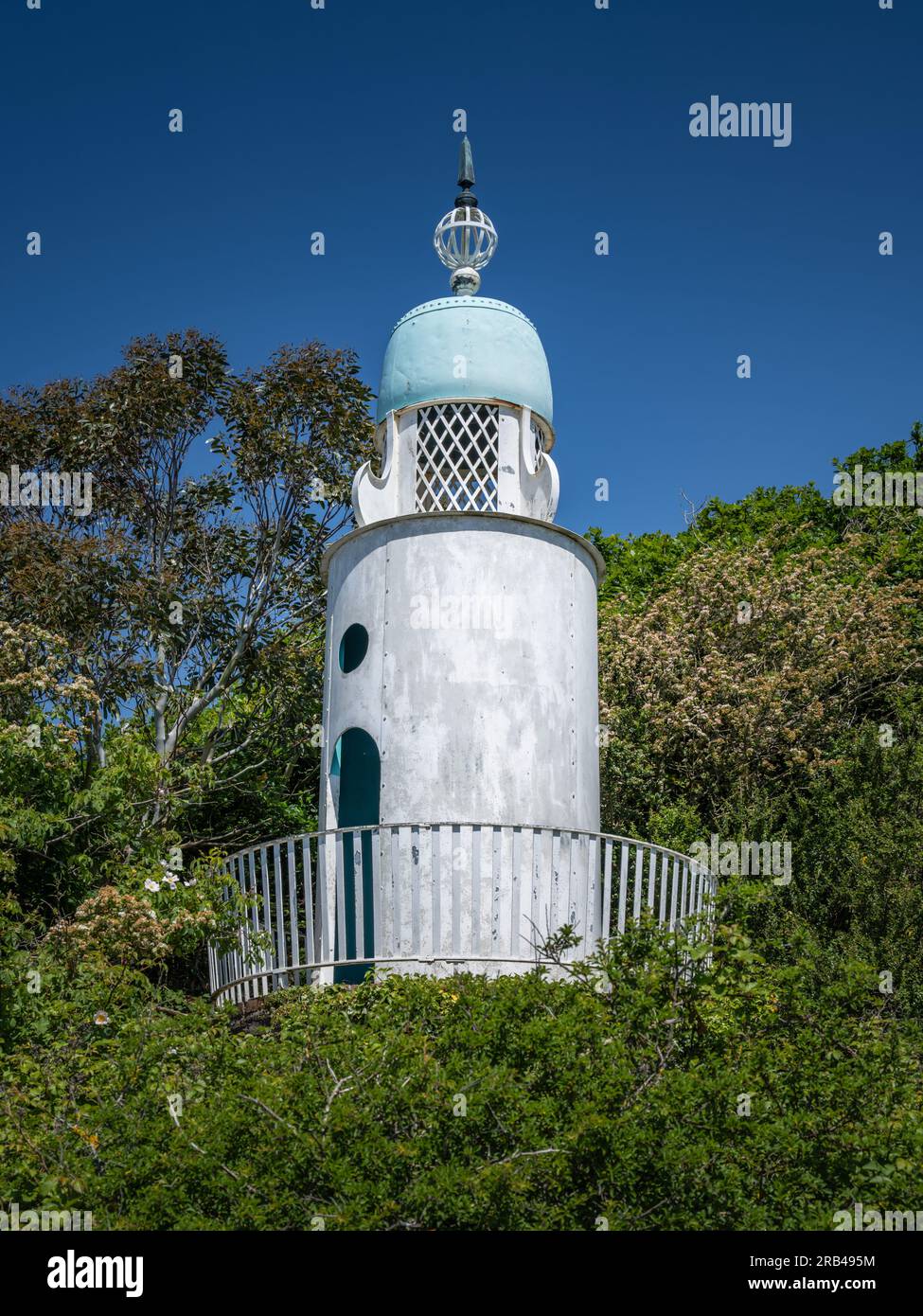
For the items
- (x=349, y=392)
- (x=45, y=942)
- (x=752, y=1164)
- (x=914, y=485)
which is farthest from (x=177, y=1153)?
(x=914, y=485)

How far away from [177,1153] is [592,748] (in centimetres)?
651

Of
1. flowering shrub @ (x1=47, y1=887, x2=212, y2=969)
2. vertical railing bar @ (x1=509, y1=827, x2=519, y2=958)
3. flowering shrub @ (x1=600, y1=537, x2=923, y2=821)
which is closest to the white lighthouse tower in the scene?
vertical railing bar @ (x1=509, y1=827, x2=519, y2=958)

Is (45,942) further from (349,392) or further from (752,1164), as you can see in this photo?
→ (349,392)

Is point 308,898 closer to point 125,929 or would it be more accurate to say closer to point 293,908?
point 293,908

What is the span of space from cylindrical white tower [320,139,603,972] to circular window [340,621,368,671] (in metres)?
0.02

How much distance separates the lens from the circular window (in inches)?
460

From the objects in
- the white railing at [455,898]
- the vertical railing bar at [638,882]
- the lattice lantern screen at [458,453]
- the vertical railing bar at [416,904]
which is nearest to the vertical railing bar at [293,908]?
the white railing at [455,898]


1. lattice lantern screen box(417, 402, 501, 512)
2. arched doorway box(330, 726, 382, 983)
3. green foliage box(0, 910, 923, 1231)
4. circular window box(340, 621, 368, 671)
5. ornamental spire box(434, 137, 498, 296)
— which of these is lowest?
green foliage box(0, 910, 923, 1231)

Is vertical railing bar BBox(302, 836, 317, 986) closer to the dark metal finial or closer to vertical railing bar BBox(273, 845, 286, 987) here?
vertical railing bar BBox(273, 845, 286, 987)

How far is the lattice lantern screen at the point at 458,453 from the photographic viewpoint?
Result: 41.3ft

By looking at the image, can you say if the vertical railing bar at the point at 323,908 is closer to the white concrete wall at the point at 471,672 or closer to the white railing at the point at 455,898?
the white railing at the point at 455,898

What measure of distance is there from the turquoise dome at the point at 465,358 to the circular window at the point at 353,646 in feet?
8.29
